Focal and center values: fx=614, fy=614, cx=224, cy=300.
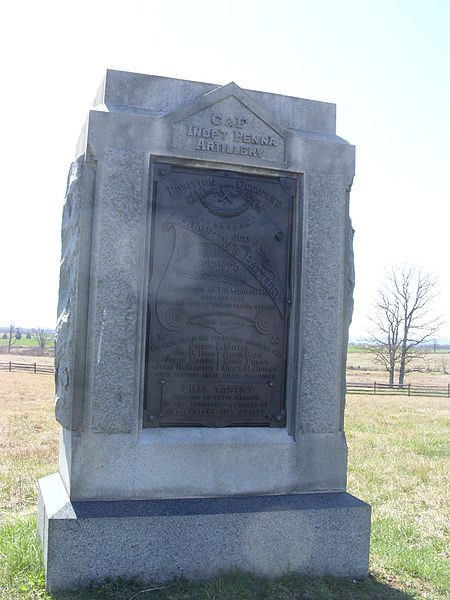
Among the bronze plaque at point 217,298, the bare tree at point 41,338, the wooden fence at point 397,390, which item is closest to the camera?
the bronze plaque at point 217,298

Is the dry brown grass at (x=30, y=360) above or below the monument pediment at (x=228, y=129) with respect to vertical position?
below

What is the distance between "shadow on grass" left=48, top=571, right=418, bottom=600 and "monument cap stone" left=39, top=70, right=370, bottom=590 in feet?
0.30

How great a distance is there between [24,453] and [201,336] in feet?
17.4

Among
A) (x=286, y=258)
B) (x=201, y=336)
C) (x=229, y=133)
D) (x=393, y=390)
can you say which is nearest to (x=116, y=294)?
(x=201, y=336)

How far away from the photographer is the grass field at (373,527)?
13.0ft

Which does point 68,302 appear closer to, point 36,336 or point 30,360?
point 30,360

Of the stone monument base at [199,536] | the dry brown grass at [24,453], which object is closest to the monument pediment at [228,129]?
the stone monument base at [199,536]

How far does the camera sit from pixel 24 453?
8.61 metres

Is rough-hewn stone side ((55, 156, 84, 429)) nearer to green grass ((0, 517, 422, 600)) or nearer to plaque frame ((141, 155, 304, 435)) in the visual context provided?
plaque frame ((141, 155, 304, 435))

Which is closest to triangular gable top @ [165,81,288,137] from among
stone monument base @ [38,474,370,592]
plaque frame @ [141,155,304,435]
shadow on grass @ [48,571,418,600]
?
plaque frame @ [141,155,304,435]

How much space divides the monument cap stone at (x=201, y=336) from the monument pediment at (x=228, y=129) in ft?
0.03

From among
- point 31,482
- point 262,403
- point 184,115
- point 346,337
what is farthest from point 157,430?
point 31,482

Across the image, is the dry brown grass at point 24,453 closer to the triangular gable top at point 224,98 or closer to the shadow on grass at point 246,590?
the shadow on grass at point 246,590

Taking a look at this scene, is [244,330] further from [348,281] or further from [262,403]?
[348,281]
